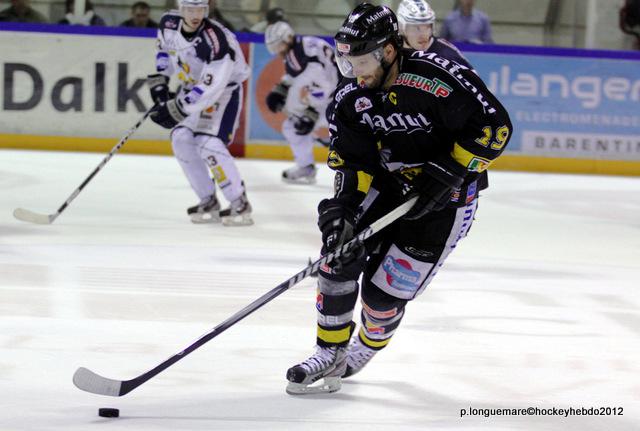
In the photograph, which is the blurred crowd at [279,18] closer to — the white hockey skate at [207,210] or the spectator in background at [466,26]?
the spectator in background at [466,26]

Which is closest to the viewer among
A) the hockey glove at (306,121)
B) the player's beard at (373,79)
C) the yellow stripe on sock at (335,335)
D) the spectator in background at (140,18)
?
the player's beard at (373,79)

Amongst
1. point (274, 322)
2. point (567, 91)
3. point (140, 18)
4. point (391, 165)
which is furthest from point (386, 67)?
point (140, 18)

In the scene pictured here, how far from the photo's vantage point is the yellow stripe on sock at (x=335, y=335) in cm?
321

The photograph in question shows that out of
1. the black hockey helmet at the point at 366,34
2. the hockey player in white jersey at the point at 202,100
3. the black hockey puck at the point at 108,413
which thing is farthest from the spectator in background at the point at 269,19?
the black hockey puck at the point at 108,413

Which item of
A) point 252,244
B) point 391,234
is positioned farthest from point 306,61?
point 391,234

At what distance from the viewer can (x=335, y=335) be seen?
321 centimetres

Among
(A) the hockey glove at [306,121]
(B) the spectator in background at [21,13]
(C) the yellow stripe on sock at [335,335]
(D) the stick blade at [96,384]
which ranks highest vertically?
(C) the yellow stripe on sock at [335,335]

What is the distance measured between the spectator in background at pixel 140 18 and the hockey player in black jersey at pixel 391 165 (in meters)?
6.51

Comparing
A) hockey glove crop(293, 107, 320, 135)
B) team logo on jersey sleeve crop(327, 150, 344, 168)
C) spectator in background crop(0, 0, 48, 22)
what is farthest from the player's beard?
spectator in background crop(0, 0, 48, 22)

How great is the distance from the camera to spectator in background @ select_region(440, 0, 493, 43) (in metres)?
9.53

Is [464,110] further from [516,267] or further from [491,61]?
[491,61]

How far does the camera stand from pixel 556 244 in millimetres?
6145

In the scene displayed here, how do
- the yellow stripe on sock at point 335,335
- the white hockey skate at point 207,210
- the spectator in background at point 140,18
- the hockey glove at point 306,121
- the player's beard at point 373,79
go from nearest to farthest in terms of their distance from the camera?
the player's beard at point 373,79, the yellow stripe on sock at point 335,335, the white hockey skate at point 207,210, the hockey glove at point 306,121, the spectator in background at point 140,18

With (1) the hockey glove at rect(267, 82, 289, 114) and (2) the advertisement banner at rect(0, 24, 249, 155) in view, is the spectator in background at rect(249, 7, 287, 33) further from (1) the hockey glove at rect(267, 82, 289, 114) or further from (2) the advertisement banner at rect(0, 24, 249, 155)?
(1) the hockey glove at rect(267, 82, 289, 114)
